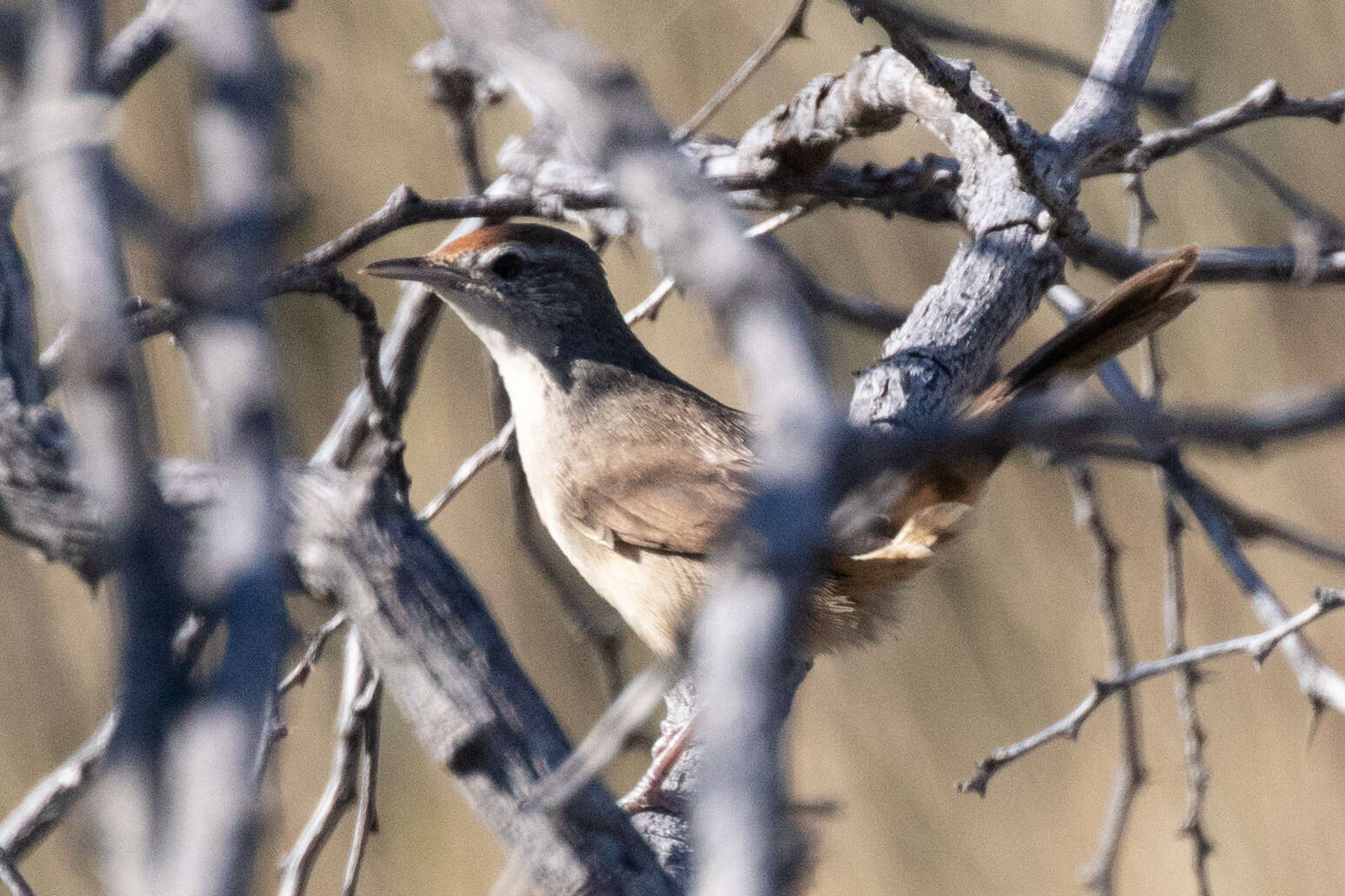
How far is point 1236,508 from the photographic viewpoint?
256 cm

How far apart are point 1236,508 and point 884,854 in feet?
5.96

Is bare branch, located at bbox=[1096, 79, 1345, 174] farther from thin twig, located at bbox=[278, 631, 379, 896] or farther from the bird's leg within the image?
thin twig, located at bbox=[278, 631, 379, 896]

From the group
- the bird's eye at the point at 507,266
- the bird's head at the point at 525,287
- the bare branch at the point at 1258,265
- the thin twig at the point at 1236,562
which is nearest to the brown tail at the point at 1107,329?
the thin twig at the point at 1236,562

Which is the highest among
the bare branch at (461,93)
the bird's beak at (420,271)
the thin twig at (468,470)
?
the bare branch at (461,93)

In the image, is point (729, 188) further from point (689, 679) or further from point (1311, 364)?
point (1311, 364)

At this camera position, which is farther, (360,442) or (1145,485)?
(1145,485)

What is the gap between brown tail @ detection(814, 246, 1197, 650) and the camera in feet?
6.59

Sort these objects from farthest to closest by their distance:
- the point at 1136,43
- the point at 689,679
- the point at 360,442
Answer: the point at 360,442
the point at 689,679
the point at 1136,43

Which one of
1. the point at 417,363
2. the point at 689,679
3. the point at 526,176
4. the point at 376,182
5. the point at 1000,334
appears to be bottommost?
the point at 689,679

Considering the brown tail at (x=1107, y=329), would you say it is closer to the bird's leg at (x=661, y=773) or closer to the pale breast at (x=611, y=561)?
the pale breast at (x=611, y=561)

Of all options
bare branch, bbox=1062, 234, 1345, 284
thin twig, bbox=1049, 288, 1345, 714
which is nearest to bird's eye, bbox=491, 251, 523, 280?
bare branch, bbox=1062, 234, 1345, 284

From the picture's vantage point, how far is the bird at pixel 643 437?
6.86 ft

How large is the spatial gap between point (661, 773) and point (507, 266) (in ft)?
3.80

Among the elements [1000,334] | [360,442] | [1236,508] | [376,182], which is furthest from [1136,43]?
[376,182]
